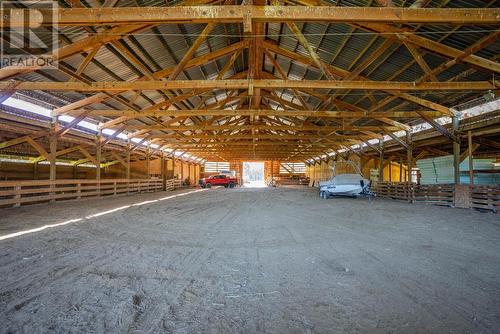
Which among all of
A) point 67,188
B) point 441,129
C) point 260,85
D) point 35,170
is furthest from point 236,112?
point 35,170

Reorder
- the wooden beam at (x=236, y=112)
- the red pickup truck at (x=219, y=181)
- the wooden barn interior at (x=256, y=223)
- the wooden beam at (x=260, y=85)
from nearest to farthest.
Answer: the wooden barn interior at (x=256, y=223) < the wooden beam at (x=260, y=85) < the wooden beam at (x=236, y=112) < the red pickup truck at (x=219, y=181)

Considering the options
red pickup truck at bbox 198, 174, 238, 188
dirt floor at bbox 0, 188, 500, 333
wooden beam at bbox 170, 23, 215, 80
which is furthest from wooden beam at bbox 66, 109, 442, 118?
red pickup truck at bbox 198, 174, 238, 188

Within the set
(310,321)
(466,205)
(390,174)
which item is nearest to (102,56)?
(310,321)

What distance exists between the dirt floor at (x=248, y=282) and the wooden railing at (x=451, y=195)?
5.28 meters

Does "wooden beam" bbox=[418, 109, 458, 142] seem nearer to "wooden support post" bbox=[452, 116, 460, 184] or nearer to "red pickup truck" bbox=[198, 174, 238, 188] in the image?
"wooden support post" bbox=[452, 116, 460, 184]

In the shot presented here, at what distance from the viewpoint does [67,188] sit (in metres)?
11.6

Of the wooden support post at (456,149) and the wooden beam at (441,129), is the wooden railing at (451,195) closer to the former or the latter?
the wooden support post at (456,149)

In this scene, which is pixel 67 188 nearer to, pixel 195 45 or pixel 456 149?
pixel 195 45

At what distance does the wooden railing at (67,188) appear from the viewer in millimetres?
9266

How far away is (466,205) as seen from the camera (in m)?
9.96

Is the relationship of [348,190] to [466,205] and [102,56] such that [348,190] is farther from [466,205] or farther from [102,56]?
[102,56]

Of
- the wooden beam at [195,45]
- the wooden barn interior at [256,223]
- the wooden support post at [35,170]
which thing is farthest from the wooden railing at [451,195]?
the wooden support post at [35,170]

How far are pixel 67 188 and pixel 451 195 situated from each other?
1766cm

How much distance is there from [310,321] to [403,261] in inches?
87.8
